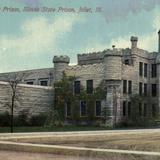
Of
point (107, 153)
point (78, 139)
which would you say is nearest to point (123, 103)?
point (78, 139)

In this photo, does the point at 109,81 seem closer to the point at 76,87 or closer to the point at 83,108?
the point at 83,108

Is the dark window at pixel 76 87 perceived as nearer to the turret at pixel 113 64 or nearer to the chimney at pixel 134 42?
the turret at pixel 113 64

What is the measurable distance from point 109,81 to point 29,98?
28.3 feet

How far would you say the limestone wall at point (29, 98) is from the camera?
48156mm

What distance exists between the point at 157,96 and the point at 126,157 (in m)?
47.0

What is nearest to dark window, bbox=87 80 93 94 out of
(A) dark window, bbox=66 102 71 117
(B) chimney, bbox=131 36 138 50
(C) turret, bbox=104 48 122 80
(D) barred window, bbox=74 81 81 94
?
(D) barred window, bbox=74 81 81 94

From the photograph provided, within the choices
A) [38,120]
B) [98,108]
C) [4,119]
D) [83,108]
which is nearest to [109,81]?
[98,108]

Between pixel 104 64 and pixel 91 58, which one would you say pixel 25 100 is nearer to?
pixel 104 64

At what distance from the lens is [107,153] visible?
42.0 feet

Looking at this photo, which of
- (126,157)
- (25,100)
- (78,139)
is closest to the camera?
(126,157)

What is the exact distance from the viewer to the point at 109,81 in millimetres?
52844

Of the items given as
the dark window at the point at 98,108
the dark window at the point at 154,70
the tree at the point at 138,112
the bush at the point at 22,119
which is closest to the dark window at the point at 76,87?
the dark window at the point at 98,108

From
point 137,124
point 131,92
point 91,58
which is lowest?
point 137,124

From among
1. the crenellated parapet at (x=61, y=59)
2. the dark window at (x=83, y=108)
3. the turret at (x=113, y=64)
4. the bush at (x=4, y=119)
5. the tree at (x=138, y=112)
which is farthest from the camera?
the crenellated parapet at (x=61, y=59)
